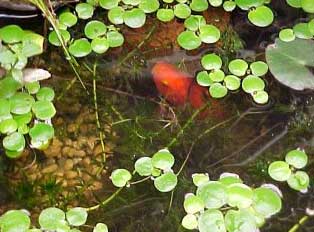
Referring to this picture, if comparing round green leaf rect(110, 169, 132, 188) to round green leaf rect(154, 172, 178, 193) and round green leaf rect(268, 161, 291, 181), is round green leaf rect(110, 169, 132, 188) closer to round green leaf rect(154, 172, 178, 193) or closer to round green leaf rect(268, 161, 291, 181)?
round green leaf rect(154, 172, 178, 193)

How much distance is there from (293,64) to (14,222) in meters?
0.85

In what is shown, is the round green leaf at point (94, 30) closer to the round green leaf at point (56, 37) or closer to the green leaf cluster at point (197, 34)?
the round green leaf at point (56, 37)

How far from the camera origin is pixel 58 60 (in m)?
1.97

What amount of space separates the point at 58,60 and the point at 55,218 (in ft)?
1.71

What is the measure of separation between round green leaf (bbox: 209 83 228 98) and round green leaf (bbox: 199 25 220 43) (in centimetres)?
14

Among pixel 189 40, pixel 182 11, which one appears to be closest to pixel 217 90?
pixel 189 40

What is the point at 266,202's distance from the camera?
1.66 metres

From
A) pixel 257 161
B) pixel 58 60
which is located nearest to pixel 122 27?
pixel 58 60

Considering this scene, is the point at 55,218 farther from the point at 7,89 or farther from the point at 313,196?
the point at 313,196

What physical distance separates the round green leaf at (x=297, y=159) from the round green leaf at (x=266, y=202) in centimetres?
11

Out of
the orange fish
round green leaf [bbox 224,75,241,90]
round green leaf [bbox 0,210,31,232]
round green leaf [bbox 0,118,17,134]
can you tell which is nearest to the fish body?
the orange fish

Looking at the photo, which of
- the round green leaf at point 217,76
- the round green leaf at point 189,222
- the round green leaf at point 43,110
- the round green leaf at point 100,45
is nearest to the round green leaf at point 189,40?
the round green leaf at point 217,76

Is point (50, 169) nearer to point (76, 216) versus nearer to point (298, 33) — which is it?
point (76, 216)

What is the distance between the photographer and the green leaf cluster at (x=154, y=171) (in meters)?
1.73
